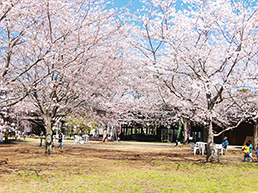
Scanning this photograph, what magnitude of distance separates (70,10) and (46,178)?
6368 mm

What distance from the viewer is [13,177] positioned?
8.31 metres

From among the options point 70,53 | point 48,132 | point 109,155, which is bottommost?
point 109,155

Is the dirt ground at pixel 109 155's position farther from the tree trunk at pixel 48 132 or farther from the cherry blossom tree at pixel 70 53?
the cherry blossom tree at pixel 70 53

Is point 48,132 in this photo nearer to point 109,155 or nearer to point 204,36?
point 109,155

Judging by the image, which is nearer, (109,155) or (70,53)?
(70,53)

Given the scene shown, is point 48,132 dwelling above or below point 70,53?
below

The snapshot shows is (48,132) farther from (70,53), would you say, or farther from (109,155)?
(70,53)

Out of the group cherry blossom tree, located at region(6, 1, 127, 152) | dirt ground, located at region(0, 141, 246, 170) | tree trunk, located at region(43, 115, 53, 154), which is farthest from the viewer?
tree trunk, located at region(43, 115, 53, 154)

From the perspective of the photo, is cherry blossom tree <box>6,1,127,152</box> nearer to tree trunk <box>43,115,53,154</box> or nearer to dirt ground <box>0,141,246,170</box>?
tree trunk <box>43,115,53,154</box>

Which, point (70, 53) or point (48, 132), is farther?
point (48, 132)

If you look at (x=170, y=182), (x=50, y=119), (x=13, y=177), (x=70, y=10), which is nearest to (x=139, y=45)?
(x=70, y=10)

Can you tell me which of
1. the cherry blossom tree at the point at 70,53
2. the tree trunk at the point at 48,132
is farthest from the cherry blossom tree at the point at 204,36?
the tree trunk at the point at 48,132

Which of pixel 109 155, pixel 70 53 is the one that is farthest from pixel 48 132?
pixel 70 53

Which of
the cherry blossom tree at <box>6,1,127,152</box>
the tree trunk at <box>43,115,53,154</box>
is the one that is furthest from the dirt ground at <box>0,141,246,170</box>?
the cherry blossom tree at <box>6,1,127,152</box>
